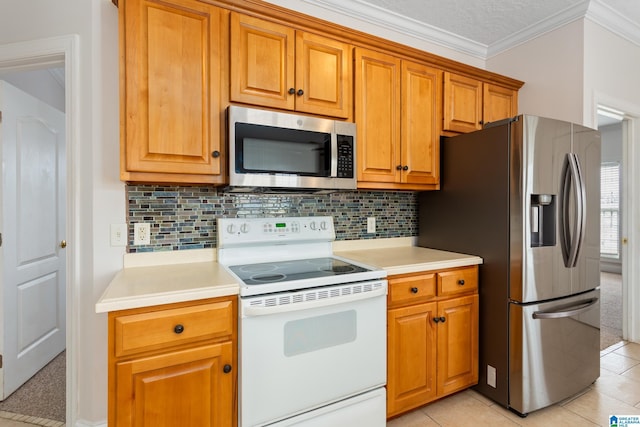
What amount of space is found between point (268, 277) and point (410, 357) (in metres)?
0.95

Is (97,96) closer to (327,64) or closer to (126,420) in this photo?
(327,64)

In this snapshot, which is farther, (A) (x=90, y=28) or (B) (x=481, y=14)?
(B) (x=481, y=14)

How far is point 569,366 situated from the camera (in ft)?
6.46

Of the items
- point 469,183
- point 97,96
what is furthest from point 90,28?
point 469,183

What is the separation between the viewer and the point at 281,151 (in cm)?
171

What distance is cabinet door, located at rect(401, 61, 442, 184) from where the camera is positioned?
2.13 metres

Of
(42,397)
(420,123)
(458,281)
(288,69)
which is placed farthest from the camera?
(420,123)

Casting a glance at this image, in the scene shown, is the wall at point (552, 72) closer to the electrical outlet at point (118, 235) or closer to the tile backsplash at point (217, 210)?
the tile backsplash at point (217, 210)

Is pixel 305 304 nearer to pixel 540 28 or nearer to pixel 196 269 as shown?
pixel 196 269

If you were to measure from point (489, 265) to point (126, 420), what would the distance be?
6.46ft

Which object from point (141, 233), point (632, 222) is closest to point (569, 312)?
point (632, 222)

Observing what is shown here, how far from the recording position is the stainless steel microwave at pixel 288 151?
1591 millimetres

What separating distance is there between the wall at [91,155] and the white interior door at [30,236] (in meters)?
0.77

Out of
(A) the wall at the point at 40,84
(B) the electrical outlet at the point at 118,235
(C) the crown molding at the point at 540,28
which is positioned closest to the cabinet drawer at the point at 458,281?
(B) the electrical outlet at the point at 118,235
